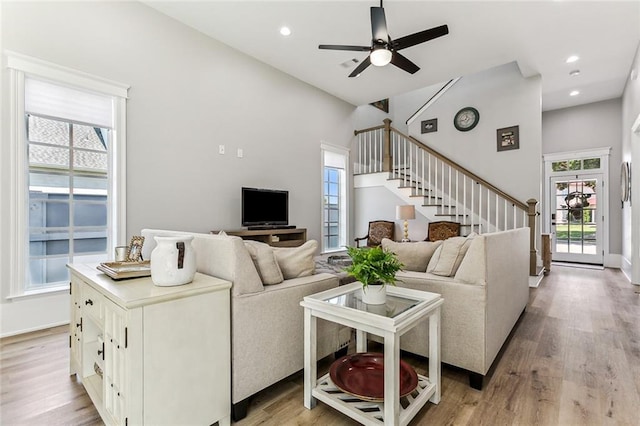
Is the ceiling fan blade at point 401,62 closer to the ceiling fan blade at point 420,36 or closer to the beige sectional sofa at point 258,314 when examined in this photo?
the ceiling fan blade at point 420,36

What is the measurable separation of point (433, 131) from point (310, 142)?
2677mm

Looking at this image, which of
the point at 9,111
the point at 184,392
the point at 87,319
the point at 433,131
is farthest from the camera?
the point at 433,131

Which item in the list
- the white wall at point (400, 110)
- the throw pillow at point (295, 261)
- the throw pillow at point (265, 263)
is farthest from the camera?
the white wall at point (400, 110)

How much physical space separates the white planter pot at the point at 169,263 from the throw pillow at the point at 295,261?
2.16ft

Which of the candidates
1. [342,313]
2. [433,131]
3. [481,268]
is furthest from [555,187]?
[342,313]

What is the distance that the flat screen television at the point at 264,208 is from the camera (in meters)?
4.29

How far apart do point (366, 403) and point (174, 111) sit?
364 centimetres

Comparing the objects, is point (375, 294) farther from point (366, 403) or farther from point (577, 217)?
point (577, 217)

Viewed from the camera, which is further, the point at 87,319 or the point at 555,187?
the point at 555,187

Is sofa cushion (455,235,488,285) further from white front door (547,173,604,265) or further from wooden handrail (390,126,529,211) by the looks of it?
white front door (547,173,604,265)

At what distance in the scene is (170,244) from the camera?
140cm

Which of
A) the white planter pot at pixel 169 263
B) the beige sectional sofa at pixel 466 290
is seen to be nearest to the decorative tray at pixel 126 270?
the white planter pot at pixel 169 263

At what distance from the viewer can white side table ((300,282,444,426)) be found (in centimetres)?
133

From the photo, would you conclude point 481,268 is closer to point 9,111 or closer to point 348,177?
point 9,111
